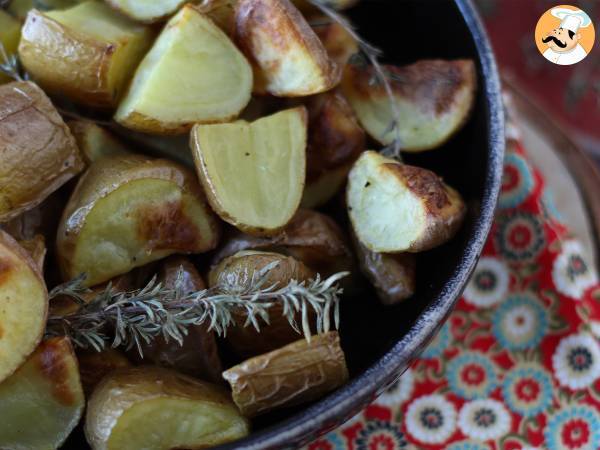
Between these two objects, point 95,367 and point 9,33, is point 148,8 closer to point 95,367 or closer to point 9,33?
point 9,33

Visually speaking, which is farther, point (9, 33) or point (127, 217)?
point (9, 33)

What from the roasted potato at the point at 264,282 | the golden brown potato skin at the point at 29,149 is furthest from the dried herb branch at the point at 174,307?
the golden brown potato skin at the point at 29,149

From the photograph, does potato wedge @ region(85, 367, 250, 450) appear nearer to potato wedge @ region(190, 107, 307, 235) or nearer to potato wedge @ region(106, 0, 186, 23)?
potato wedge @ region(190, 107, 307, 235)

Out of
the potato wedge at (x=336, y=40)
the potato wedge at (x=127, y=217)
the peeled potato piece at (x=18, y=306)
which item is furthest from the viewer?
the potato wedge at (x=336, y=40)

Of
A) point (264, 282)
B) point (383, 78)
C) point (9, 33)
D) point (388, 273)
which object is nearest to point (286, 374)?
point (264, 282)

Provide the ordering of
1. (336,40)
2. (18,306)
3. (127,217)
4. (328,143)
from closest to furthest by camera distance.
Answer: (18,306)
(127,217)
(328,143)
(336,40)

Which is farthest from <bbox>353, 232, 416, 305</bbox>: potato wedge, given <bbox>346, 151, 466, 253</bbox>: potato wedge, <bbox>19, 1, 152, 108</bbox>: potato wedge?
<bbox>19, 1, 152, 108</bbox>: potato wedge

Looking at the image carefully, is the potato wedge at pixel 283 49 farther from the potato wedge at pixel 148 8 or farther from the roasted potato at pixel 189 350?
the roasted potato at pixel 189 350
